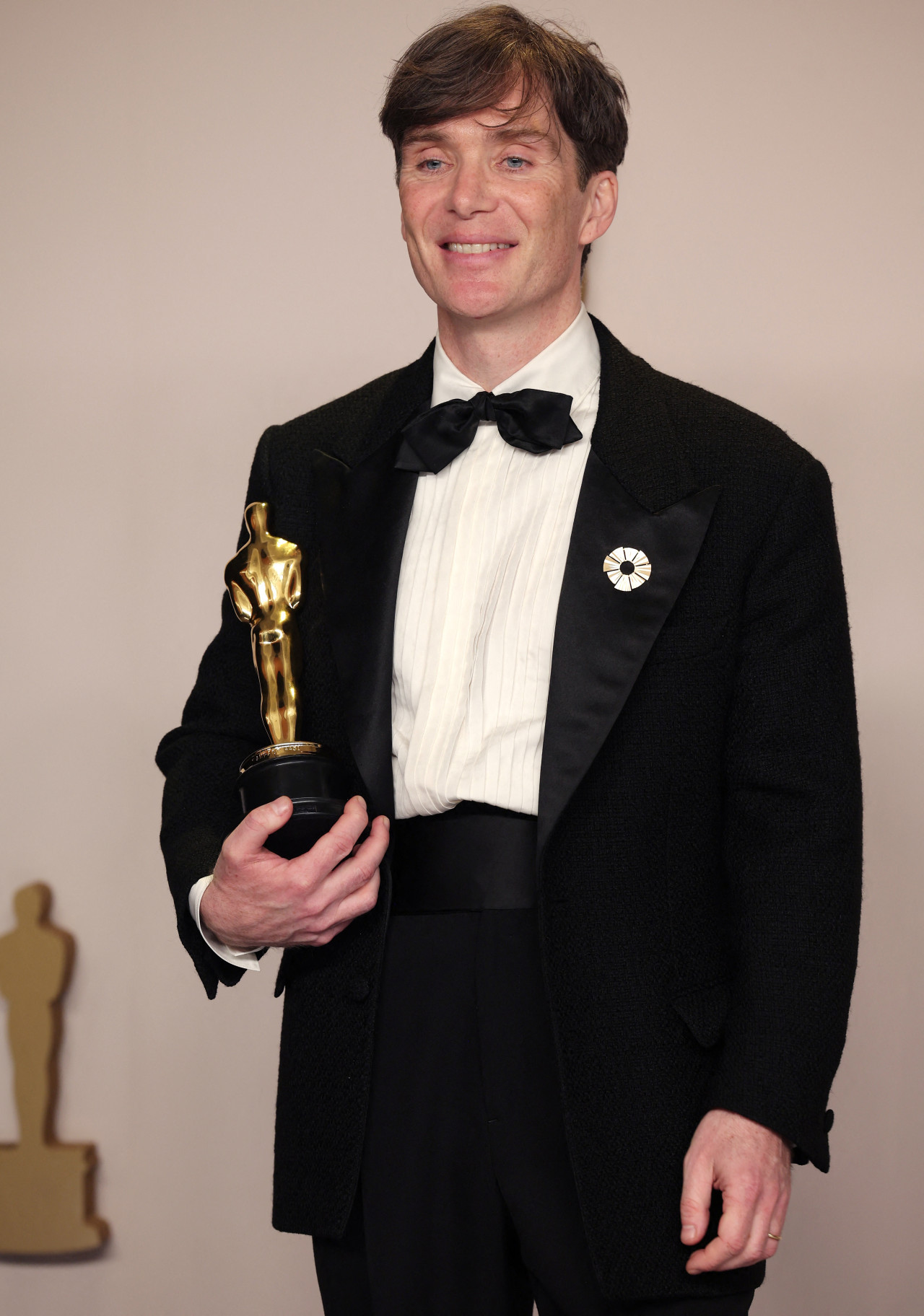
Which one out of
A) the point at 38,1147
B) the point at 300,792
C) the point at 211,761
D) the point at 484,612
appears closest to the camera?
the point at 300,792

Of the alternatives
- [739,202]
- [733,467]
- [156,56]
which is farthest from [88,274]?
[733,467]

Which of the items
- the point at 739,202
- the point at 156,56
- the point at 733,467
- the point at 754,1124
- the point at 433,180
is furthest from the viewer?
the point at 156,56

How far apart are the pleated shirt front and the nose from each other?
0.19 m

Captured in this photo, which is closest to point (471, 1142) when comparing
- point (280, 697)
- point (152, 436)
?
point (280, 697)

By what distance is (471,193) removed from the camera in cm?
161

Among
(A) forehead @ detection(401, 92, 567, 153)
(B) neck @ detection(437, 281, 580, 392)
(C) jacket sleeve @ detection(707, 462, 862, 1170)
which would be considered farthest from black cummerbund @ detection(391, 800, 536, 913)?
(A) forehead @ detection(401, 92, 567, 153)

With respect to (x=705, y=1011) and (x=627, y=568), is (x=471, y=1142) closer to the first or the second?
(x=705, y=1011)

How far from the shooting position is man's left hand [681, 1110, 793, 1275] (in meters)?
1.31

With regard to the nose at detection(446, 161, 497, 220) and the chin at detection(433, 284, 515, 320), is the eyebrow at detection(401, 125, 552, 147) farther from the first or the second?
the chin at detection(433, 284, 515, 320)

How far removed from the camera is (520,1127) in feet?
4.60

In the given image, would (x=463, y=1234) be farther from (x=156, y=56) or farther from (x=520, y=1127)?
(x=156, y=56)

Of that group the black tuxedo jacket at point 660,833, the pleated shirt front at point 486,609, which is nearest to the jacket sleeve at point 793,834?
the black tuxedo jacket at point 660,833

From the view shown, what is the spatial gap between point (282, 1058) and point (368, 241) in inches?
67.0

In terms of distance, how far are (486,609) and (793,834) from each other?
1.36 feet
